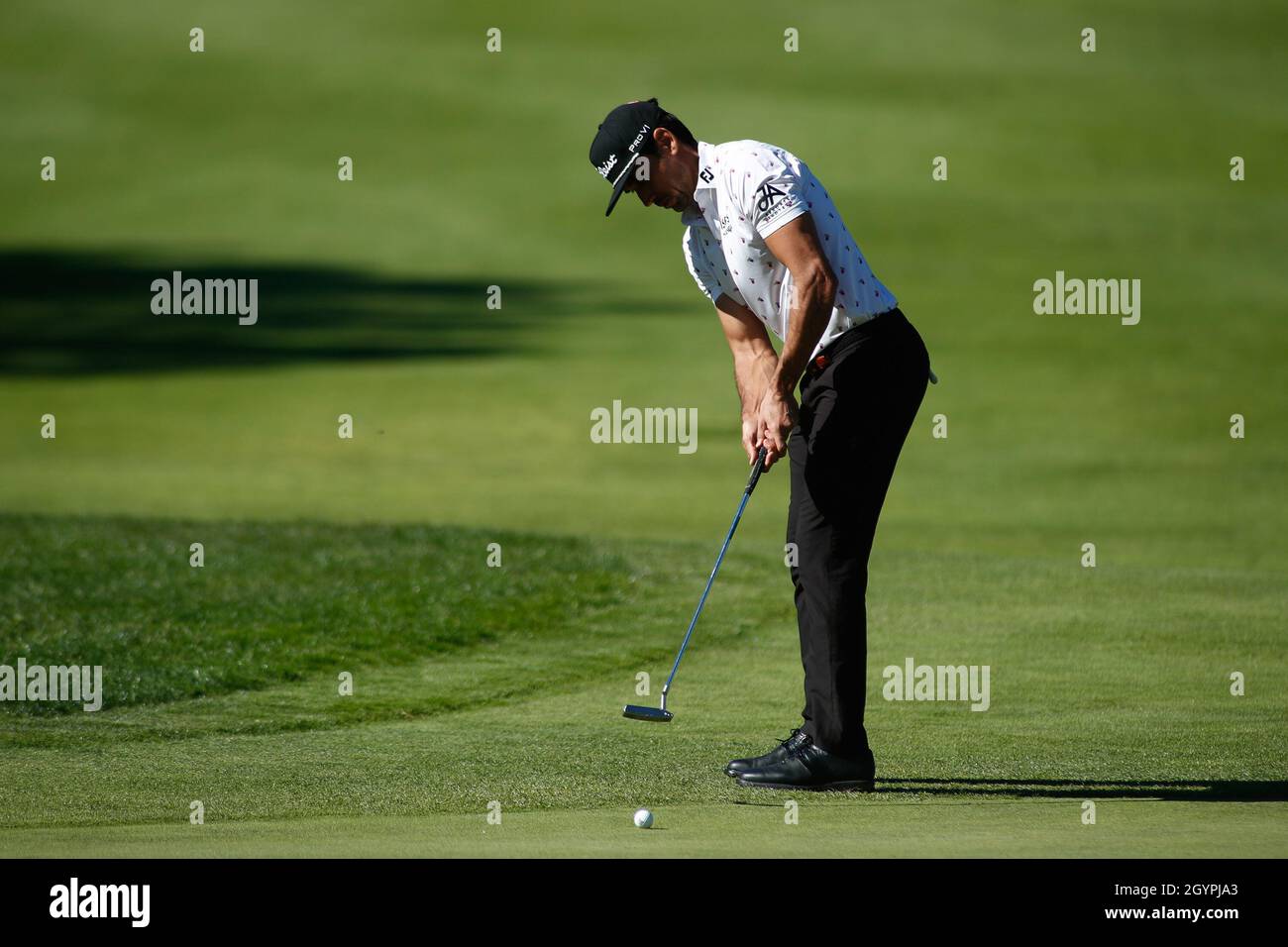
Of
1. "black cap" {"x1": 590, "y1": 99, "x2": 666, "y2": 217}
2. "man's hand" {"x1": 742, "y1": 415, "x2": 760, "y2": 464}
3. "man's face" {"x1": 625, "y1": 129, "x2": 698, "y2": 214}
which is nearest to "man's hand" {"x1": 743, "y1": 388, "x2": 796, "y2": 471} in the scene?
"man's hand" {"x1": 742, "y1": 415, "x2": 760, "y2": 464}

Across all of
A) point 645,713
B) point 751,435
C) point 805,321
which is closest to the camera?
point 805,321

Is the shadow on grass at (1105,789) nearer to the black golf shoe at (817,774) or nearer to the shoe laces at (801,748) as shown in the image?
the black golf shoe at (817,774)

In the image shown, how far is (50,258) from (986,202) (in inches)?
648

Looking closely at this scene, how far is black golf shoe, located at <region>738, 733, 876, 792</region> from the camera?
19.1 feet

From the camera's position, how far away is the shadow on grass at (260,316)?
26578 millimetres

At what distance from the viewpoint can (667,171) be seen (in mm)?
5930

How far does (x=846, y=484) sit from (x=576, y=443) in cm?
1476

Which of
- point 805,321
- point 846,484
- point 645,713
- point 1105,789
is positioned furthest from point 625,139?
point 1105,789

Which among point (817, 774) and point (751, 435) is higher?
point (751, 435)

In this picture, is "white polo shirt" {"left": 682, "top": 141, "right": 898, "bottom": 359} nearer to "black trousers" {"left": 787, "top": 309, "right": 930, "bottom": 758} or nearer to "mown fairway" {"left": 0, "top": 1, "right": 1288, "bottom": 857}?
"black trousers" {"left": 787, "top": 309, "right": 930, "bottom": 758}

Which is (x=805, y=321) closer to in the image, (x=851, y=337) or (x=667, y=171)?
(x=851, y=337)

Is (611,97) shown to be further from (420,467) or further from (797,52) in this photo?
(420,467)

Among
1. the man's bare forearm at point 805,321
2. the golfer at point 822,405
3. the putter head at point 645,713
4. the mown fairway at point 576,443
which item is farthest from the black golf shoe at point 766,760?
the man's bare forearm at point 805,321

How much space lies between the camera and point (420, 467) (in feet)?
63.1
